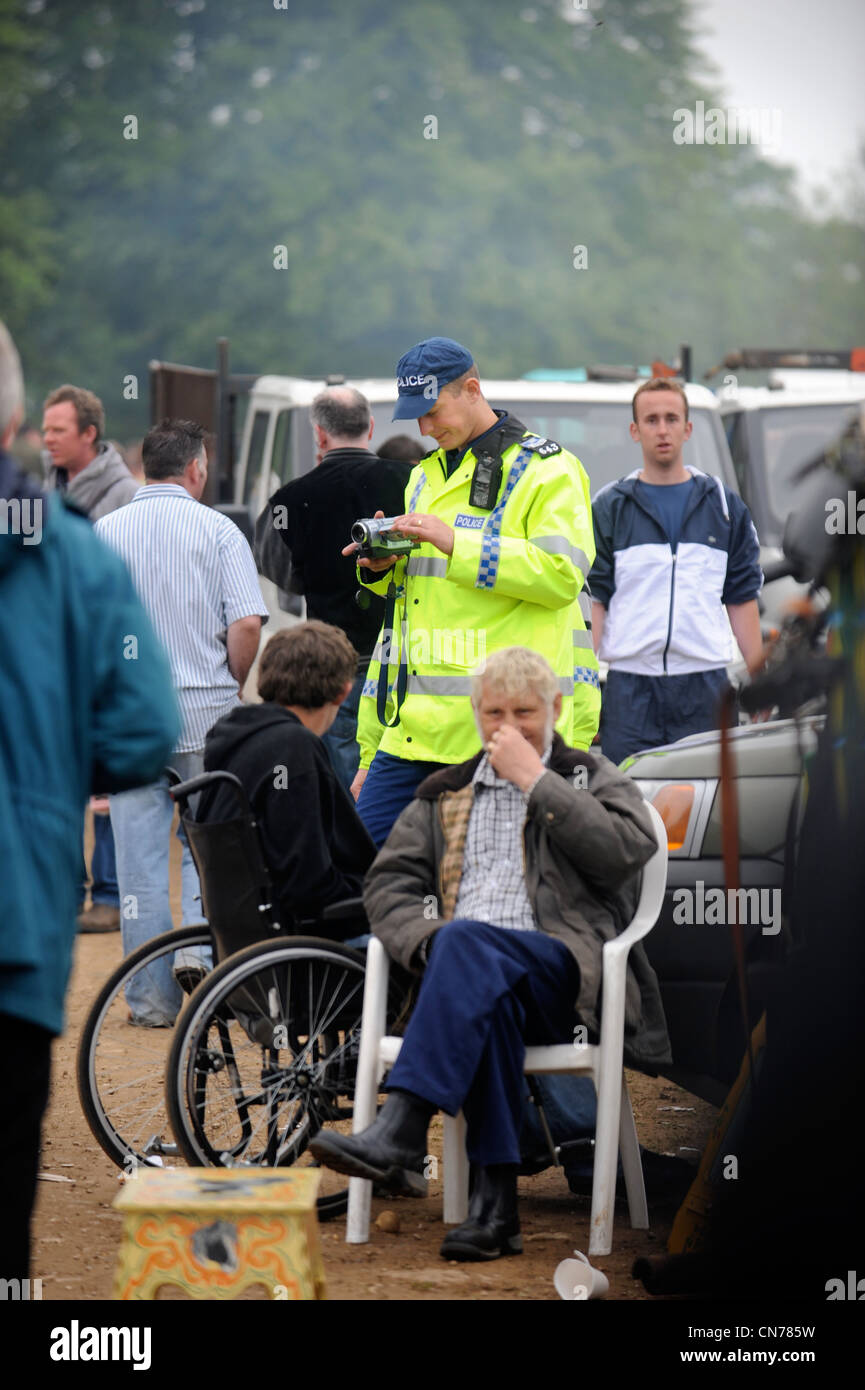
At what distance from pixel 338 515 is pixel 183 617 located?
0.63 m

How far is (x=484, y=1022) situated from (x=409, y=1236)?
0.73 meters

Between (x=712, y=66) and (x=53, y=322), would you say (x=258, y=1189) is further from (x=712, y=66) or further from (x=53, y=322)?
(x=712, y=66)

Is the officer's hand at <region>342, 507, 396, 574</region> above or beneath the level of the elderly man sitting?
above

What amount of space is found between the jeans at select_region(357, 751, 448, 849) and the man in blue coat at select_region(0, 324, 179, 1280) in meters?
2.20

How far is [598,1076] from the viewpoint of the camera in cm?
462

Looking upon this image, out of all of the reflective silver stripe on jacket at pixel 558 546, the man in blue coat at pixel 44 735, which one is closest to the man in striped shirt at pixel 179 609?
the reflective silver stripe on jacket at pixel 558 546

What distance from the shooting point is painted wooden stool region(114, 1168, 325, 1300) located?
371 cm

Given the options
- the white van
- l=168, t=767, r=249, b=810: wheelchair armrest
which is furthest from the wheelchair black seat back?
the white van

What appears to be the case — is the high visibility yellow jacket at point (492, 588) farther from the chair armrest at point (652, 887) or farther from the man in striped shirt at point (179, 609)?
the man in striped shirt at point (179, 609)

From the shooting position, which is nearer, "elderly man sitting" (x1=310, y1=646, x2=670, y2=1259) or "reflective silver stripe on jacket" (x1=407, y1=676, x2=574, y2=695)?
"elderly man sitting" (x1=310, y1=646, x2=670, y2=1259)

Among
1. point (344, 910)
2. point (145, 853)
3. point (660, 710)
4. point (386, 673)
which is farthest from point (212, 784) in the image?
point (660, 710)

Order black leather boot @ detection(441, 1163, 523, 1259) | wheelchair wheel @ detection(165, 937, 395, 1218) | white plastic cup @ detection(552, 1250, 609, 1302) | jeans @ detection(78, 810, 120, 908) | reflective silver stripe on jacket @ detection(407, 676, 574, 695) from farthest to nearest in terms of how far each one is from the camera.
A: jeans @ detection(78, 810, 120, 908) < reflective silver stripe on jacket @ detection(407, 676, 574, 695) < wheelchair wheel @ detection(165, 937, 395, 1218) < black leather boot @ detection(441, 1163, 523, 1259) < white plastic cup @ detection(552, 1250, 609, 1302)

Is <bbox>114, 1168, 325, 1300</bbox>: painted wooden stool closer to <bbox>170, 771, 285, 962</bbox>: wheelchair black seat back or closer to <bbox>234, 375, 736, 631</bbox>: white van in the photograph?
<bbox>170, 771, 285, 962</bbox>: wheelchair black seat back

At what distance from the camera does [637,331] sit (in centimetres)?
4416
